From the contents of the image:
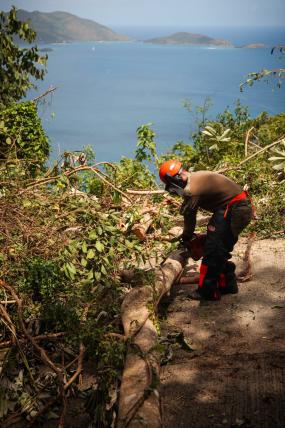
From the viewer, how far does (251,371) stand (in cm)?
387

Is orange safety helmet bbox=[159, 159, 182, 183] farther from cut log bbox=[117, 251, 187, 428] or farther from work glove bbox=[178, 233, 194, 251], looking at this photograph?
cut log bbox=[117, 251, 187, 428]

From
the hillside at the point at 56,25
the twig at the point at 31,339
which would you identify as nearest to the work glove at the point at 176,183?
the twig at the point at 31,339

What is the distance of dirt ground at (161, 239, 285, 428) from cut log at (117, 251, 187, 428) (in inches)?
12.5

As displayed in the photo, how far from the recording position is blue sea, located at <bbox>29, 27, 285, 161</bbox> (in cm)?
5981

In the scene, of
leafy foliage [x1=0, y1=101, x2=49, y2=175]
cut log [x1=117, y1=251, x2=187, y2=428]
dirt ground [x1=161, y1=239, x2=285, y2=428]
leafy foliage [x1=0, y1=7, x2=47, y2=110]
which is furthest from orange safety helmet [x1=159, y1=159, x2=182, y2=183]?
leafy foliage [x1=0, y1=7, x2=47, y2=110]

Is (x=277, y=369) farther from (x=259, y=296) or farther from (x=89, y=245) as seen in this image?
(x=89, y=245)

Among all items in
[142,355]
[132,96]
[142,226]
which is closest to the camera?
[142,355]

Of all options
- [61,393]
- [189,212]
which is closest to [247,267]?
[189,212]

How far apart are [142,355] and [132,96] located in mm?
82419

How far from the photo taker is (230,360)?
13.4ft

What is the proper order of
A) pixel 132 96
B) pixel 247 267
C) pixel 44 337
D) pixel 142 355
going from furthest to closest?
pixel 132 96
pixel 247 267
pixel 44 337
pixel 142 355

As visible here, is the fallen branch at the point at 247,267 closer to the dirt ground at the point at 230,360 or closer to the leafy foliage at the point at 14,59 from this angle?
the dirt ground at the point at 230,360

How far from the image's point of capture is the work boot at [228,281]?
17.7 ft

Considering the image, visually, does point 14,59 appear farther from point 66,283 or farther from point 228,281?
point 228,281
